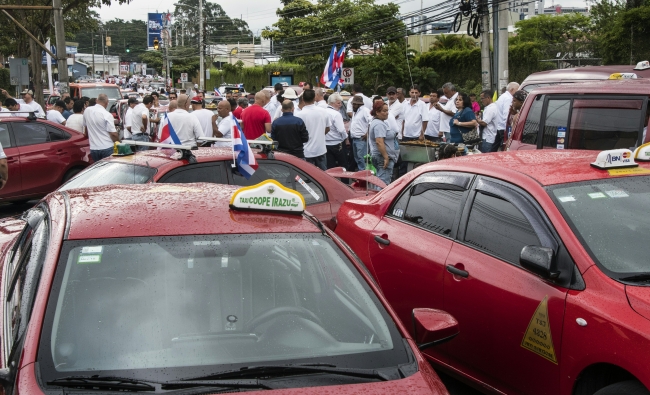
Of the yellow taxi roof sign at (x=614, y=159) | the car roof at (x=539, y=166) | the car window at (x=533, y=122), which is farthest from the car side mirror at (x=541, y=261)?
the car window at (x=533, y=122)

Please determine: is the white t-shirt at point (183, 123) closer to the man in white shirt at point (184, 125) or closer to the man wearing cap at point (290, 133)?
the man in white shirt at point (184, 125)

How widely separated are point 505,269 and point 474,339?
18.4 inches

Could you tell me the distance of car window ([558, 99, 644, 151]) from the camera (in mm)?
6910

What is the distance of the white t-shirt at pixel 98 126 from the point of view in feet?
42.5

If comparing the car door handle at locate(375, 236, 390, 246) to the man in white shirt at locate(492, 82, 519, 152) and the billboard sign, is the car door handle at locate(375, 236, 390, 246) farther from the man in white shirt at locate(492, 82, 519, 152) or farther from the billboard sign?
the billboard sign

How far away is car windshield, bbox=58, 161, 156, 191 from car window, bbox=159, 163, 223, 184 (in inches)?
7.7

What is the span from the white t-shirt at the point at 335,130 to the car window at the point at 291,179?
5904 millimetres

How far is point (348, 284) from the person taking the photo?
10.9 feet

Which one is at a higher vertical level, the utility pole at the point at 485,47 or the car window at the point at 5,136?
the utility pole at the point at 485,47

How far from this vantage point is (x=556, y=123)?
7.51 meters

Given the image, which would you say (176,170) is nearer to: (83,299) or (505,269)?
(505,269)

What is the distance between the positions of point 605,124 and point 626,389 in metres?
4.23

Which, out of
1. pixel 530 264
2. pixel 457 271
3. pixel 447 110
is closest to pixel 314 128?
pixel 447 110

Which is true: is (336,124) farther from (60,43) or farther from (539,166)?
(60,43)
